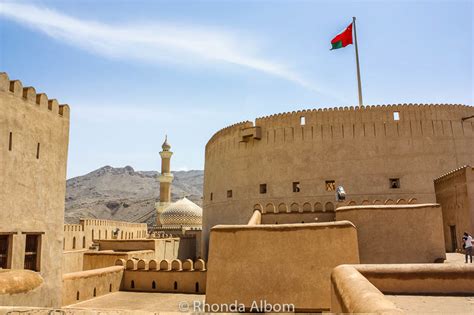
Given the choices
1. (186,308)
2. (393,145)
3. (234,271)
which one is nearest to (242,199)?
(393,145)

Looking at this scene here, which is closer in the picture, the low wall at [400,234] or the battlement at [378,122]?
the low wall at [400,234]

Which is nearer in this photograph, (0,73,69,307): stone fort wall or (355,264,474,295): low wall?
(355,264,474,295): low wall

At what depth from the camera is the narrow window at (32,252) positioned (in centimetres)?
914

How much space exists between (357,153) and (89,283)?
42.3ft

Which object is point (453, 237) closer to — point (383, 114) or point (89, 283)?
point (383, 114)

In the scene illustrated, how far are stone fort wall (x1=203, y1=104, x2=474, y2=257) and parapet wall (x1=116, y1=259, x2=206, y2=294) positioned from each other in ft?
15.9

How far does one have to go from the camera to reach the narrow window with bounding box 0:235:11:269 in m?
8.47

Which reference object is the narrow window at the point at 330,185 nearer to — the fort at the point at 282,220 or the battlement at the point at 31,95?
the fort at the point at 282,220

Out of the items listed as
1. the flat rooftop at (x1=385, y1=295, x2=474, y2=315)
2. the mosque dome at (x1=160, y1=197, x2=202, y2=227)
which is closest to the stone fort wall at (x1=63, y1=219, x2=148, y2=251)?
the mosque dome at (x1=160, y1=197, x2=202, y2=227)

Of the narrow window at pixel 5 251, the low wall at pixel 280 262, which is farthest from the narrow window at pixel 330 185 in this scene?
the narrow window at pixel 5 251

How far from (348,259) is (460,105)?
49.9 feet

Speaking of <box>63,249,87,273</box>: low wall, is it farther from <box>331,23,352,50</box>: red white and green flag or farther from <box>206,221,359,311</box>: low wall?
<box>331,23,352,50</box>: red white and green flag

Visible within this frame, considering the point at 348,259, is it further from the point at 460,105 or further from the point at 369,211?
the point at 460,105

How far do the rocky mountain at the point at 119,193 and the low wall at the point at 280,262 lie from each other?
59.2 meters
